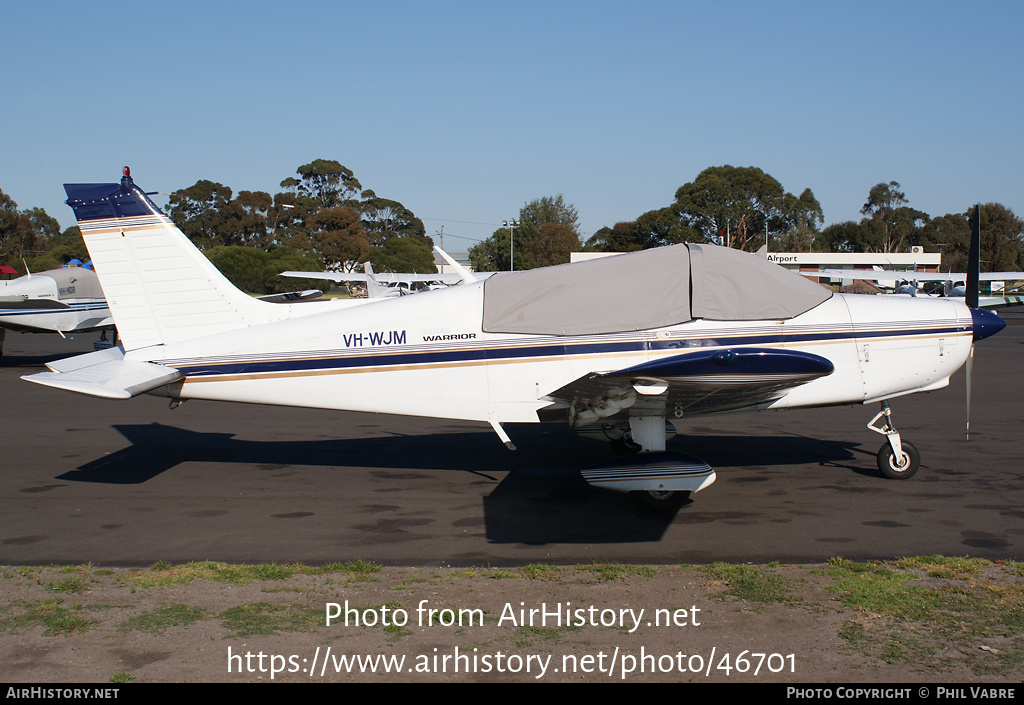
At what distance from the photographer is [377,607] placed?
4.61 metres

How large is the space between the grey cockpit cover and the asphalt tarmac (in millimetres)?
1695

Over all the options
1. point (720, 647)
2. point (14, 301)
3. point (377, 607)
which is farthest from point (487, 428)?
point (14, 301)

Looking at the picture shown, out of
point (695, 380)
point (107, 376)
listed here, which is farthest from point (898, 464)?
point (107, 376)

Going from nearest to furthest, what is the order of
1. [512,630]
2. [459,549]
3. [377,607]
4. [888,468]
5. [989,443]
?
[512,630], [377,607], [459,549], [888,468], [989,443]

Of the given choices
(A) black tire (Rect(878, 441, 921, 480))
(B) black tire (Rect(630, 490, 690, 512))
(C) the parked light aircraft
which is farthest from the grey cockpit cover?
(A) black tire (Rect(878, 441, 921, 480))

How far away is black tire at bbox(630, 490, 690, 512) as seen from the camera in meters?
6.60

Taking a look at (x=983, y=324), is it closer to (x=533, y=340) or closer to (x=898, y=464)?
(x=898, y=464)


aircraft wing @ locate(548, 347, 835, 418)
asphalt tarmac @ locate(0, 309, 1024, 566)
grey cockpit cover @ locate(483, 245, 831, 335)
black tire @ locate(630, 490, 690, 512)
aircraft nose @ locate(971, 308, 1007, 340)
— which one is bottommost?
asphalt tarmac @ locate(0, 309, 1024, 566)

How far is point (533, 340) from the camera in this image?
7.03m

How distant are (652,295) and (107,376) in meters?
5.03

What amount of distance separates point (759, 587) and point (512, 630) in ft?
5.51

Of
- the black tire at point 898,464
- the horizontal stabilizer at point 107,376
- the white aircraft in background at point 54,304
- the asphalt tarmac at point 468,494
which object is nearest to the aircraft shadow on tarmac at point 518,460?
the asphalt tarmac at point 468,494

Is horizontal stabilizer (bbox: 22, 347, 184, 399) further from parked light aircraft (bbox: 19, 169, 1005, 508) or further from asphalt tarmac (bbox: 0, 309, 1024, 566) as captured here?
asphalt tarmac (bbox: 0, 309, 1024, 566)

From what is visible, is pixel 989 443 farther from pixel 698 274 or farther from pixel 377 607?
pixel 377 607
